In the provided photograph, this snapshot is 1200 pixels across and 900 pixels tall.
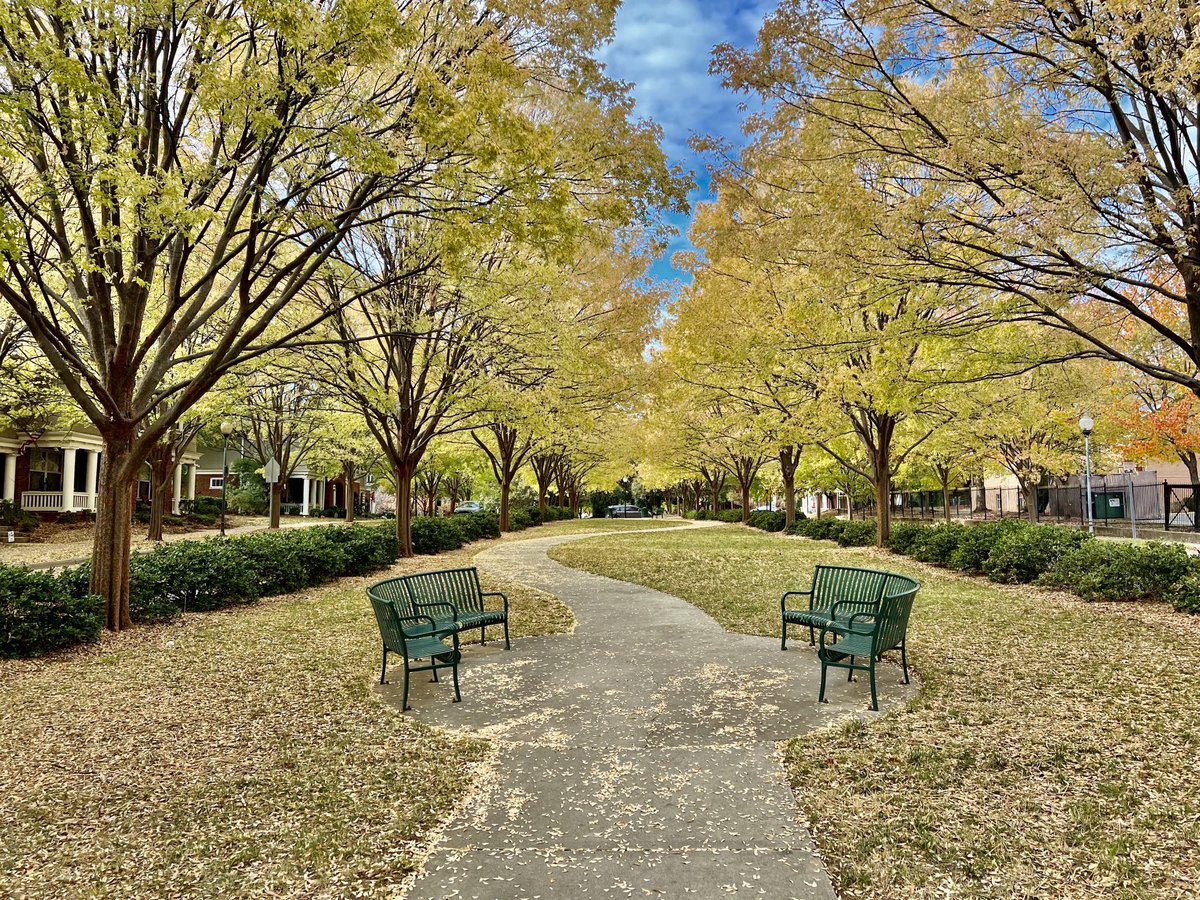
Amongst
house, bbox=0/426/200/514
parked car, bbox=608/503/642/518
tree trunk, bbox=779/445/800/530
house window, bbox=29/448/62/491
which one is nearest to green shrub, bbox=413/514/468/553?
tree trunk, bbox=779/445/800/530

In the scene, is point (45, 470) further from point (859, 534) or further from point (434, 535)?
point (859, 534)

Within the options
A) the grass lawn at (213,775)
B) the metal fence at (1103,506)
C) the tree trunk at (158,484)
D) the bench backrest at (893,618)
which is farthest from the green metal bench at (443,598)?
the metal fence at (1103,506)

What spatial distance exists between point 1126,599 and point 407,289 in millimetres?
14193

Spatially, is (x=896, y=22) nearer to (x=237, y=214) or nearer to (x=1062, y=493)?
(x=237, y=214)

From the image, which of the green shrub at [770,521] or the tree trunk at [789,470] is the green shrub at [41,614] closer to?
the tree trunk at [789,470]

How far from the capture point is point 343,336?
1328cm

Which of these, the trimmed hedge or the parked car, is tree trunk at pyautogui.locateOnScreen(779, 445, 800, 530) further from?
the parked car

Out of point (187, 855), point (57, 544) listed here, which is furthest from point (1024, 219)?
point (57, 544)

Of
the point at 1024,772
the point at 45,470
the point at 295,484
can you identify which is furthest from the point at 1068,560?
the point at 295,484

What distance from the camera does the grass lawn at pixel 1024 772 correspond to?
298 centimetres

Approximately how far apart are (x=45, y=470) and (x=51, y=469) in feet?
1.25

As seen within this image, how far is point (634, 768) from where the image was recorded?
4.12 metres

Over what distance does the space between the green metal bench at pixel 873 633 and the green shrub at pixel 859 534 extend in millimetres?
14454

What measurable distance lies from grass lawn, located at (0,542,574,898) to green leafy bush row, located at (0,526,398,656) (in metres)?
0.37
